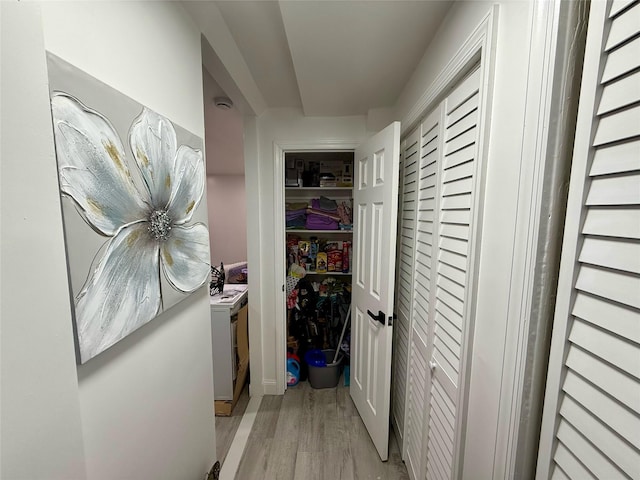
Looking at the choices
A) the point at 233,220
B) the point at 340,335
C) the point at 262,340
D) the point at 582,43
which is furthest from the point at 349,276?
the point at 233,220

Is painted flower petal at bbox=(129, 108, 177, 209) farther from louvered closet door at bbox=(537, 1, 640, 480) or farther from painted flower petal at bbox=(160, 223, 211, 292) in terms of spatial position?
louvered closet door at bbox=(537, 1, 640, 480)

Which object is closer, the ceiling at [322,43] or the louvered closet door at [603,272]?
the louvered closet door at [603,272]

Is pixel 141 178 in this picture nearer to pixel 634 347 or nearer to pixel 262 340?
pixel 634 347

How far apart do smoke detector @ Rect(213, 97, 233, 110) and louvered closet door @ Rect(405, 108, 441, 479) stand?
56.2 inches

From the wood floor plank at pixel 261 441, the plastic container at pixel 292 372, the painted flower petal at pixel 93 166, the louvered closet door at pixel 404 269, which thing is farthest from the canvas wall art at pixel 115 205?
the plastic container at pixel 292 372

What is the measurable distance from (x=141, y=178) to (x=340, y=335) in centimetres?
210

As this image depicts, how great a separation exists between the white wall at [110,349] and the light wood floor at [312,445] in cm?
59

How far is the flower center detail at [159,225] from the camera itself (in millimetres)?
729

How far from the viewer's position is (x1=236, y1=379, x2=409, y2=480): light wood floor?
4.75ft

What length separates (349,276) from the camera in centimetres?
258

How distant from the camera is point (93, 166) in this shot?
548 millimetres

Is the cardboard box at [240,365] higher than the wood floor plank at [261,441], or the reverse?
the cardboard box at [240,365]

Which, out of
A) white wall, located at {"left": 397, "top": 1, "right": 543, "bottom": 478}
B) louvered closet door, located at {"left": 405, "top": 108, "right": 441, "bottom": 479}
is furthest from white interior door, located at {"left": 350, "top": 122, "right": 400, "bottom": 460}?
white wall, located at {"left": 397, "top": 1, "right": 543, "bottom": 478}

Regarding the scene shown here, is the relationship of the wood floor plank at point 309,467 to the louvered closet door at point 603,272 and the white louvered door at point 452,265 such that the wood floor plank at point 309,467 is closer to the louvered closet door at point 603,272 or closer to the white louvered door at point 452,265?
the white louvered door at point 452,265
